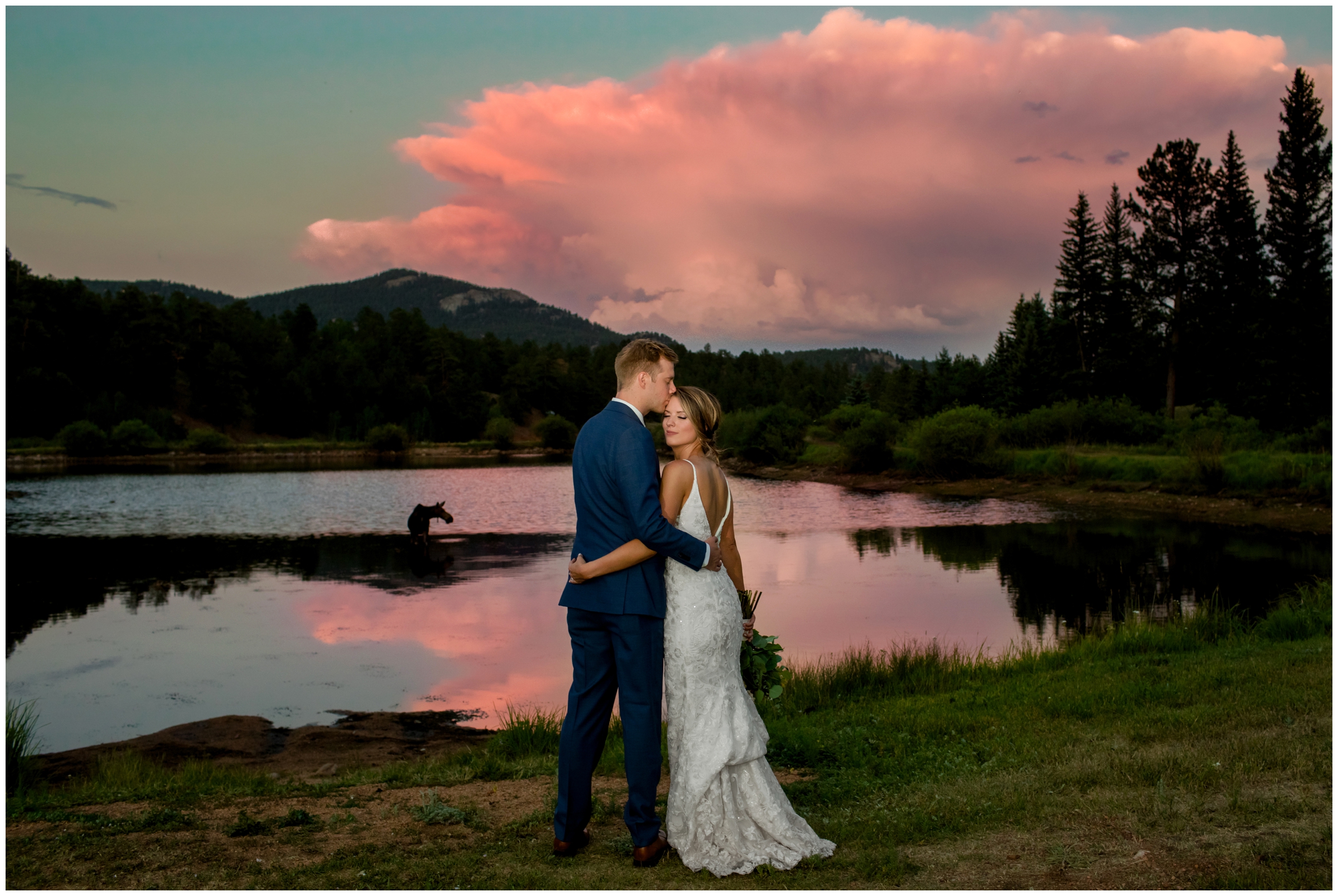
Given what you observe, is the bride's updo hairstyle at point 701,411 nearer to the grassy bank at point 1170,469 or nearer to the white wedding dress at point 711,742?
the white wedding dress at point 711,742

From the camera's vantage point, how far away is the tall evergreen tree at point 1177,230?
47312mm

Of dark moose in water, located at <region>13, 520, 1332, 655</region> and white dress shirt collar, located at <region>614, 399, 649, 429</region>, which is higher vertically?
white dress shirt collar, located at <region>614, 399, 649, 429</region>

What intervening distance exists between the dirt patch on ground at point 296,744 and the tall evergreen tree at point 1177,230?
1883 inches

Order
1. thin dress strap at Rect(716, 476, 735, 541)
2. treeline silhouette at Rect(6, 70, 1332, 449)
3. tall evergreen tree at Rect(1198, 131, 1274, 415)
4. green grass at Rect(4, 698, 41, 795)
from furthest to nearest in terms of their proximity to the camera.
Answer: tall evergreen tree at Rect(1198, 131, 1274, 415) < treeline silhouette at Rect(6, 70, 1332, 449) < green grass at Rect(4, 698, 41, 795) < thin dress strap at Rect(716, 476, 735, 541)

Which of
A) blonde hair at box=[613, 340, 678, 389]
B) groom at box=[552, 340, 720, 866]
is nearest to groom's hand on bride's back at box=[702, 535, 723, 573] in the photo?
groom at box=[552, 340, 720, 866]

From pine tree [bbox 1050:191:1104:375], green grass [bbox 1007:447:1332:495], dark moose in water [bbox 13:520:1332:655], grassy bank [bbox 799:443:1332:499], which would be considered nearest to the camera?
dark moose in water [bbox 13:520:1332:655]

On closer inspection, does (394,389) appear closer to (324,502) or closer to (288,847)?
(324,502)

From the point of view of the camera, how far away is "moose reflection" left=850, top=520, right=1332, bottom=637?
16.1 metres

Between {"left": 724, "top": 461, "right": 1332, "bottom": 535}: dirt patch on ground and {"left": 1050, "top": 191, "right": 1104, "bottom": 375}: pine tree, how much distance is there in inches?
864

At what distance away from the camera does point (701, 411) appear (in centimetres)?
448

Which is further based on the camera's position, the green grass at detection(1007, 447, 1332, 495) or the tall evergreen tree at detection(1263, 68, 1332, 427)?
the tall evergreen tree at detection(1263, 68, 1332, 427)

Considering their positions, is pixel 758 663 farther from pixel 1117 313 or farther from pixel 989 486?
pixel 1117 313

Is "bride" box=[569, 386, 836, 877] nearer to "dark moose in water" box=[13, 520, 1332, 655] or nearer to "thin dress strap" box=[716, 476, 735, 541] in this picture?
"thin dress strap" box=[716, 476, 735, 541]

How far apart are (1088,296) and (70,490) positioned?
194ft
